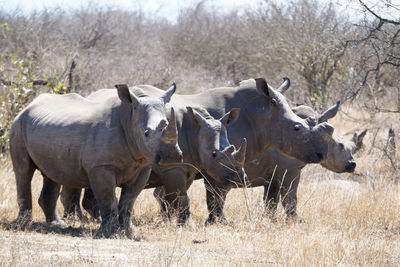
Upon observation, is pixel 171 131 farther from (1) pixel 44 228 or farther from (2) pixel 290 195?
(2) pixel 290 195

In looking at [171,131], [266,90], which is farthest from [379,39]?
[171,131]

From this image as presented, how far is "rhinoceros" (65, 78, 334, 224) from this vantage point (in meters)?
7.42

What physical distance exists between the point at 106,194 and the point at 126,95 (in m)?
1.01

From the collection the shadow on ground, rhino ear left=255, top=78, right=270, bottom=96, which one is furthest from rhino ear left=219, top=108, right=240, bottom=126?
the shadow on ground

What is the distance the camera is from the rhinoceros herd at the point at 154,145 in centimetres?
673

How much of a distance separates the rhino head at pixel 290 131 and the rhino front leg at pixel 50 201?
251 cm

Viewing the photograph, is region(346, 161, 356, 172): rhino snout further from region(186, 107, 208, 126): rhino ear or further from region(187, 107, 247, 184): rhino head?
region(186, 107, 208, 126): rhino ear

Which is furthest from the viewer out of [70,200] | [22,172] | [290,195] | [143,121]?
[290,195]

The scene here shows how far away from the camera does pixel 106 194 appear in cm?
675

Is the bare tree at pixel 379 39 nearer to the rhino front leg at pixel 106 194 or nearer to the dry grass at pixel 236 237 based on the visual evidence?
the dry grass at pixel 236 237

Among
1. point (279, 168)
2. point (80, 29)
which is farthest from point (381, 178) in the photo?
point (80, 29)

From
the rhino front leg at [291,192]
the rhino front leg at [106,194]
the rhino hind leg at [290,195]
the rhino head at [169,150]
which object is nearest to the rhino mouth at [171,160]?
the rhino head at [169,150]

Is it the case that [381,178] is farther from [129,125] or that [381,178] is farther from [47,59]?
[47,59]

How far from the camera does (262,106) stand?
25.7 feet
